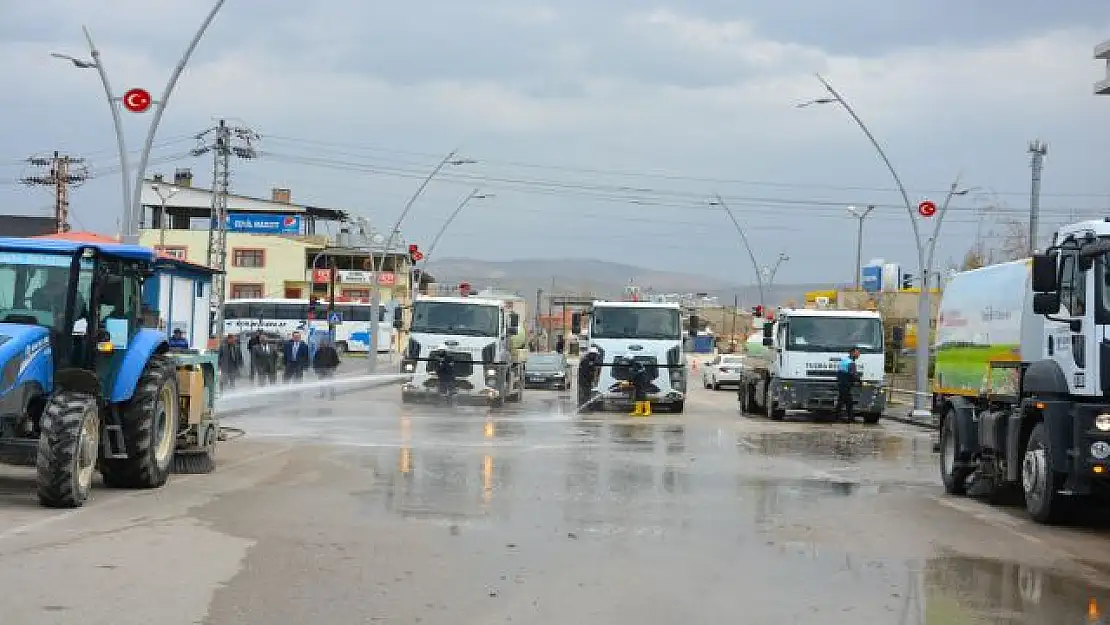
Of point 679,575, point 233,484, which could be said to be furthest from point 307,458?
point 679,575

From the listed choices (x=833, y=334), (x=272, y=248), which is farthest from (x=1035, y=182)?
(x=272, y=248)

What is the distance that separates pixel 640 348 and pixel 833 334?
4969 millimetres

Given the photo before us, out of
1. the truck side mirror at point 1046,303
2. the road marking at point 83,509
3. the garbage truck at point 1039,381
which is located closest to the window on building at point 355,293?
the road marking at point 83,509

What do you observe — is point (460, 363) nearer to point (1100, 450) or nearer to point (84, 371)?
point (84, 371)

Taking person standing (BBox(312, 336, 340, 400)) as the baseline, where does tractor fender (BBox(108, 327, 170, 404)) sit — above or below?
above

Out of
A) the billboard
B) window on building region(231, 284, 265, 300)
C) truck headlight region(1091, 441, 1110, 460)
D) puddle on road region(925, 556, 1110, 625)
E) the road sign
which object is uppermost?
the billboard

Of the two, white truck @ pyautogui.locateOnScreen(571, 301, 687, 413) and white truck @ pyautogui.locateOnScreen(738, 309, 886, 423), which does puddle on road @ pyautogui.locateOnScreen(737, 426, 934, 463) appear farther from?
white truck @ pyautogui.locateOnScreen(571, 301, 687, 413)

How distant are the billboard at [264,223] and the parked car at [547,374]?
5755 centimetres

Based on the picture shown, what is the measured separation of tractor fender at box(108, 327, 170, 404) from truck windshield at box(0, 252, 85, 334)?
0.87 m

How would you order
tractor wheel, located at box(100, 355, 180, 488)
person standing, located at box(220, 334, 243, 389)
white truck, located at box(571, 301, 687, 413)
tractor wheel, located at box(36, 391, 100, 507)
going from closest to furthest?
tractor wheel, located at box(36, 391, 100, 507) < tractor wheel, located at box(100, 355, 180, 488) < white truck, located at box(571, 301, 687, 413) < person standing, located at box(220, 334, 243, 389)

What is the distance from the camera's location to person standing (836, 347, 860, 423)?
3091 cm

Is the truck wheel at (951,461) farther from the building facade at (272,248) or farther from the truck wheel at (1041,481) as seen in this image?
the building facade at (272,248)

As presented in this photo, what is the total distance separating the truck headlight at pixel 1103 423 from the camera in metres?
11.9

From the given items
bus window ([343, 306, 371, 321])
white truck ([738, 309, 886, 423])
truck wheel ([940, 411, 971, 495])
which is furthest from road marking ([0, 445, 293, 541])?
bus window ([343, 306, 371, 321])
